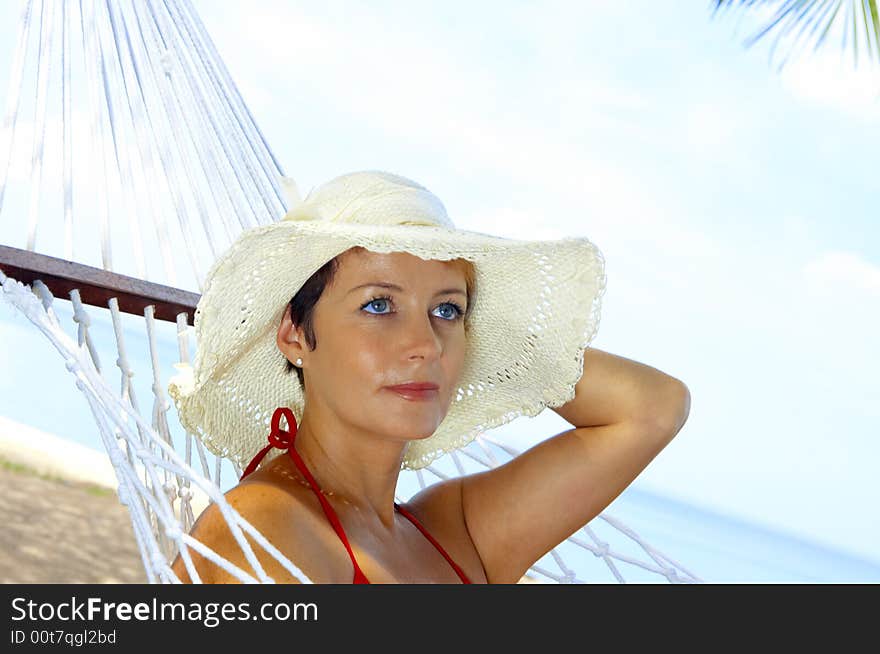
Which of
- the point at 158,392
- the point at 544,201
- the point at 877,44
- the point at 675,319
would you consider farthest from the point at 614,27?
the point at 158,392

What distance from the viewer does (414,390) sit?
1.29 m

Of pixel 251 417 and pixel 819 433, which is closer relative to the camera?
pixel 251 417

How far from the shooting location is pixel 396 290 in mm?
1307

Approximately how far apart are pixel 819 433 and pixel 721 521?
1.85 metres

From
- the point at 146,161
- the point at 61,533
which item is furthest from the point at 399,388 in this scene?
the point at 61,533

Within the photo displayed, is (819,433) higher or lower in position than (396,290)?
higher

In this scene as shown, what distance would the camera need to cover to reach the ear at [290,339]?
1.38m

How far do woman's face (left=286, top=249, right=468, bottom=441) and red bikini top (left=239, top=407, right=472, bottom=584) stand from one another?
0.08 m

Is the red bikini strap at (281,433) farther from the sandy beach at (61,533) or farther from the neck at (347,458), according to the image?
the sandy beach at (61,533)

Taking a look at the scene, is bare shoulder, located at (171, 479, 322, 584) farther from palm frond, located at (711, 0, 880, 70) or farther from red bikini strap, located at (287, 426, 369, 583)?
palm frond, located at (711, 0, 880, 70)

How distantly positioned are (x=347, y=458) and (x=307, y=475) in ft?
0.19

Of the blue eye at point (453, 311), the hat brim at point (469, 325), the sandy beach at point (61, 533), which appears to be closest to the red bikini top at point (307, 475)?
the hat brim at point (469, 325)
